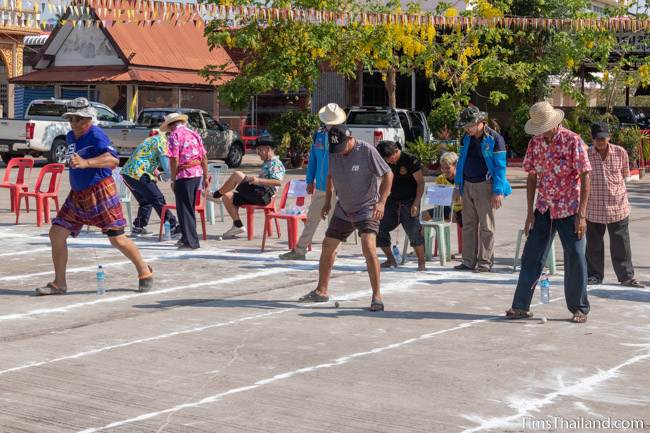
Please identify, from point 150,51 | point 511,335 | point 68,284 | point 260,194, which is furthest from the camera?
point 150,51

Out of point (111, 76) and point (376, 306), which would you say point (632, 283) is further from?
point (111, 76)

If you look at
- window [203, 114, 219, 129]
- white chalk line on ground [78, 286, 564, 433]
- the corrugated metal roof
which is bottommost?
white chalk line on ground [78, 286, 564, 433]

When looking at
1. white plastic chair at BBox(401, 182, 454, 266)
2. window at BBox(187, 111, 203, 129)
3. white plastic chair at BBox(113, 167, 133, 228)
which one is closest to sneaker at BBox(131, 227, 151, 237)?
white plastic chair at BBox(113, 167, 133, 228)

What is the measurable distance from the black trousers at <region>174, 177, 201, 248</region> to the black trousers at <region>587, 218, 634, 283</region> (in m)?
5.08

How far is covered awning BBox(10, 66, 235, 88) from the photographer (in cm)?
4172

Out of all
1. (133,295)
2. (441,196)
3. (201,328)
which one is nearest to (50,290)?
(133,295)

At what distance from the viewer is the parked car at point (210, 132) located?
3325cm

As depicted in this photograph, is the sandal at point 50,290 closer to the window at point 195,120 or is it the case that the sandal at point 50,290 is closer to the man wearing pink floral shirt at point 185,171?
the man wearing pink floral shirt at point 185,171

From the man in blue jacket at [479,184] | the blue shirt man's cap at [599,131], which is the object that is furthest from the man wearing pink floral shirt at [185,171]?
the blue shirt man's cap at [599,131]

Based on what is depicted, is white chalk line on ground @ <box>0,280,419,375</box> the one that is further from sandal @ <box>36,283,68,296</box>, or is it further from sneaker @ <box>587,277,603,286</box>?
sandal @ <box>36,283,68,296</box>

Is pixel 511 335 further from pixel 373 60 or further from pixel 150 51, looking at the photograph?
pixel 150 51

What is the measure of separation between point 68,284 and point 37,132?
20.9m

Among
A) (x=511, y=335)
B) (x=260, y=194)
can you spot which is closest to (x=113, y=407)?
(x=511, y=335)

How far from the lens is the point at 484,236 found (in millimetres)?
13109
